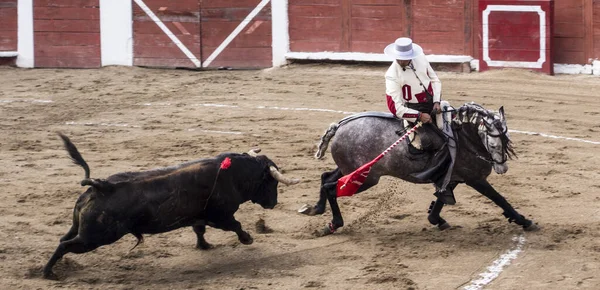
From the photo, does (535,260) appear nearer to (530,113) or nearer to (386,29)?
(530,113)

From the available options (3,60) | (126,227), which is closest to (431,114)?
(126,227)

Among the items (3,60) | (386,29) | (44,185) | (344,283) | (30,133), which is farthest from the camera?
(3,60)

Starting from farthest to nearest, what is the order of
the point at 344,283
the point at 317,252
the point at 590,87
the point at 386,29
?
1. the point at 386,29
2. the point at 590,87
3. the point at 317,252
4. the point at 344,283

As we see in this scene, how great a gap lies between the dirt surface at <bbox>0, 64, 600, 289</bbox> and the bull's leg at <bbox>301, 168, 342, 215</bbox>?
0.42 feet

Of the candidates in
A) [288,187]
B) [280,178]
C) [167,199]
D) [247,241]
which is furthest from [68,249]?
[288,187]

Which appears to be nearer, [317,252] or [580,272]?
[580,272]

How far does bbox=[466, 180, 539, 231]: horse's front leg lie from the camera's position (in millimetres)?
7914

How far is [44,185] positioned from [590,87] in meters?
7.20

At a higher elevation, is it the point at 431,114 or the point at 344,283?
the point at 431,114

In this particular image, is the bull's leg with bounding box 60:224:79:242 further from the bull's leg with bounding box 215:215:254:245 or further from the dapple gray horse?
the dapple gray horse

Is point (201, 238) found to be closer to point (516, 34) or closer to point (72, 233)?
point (72, 233)

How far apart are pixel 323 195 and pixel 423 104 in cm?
107

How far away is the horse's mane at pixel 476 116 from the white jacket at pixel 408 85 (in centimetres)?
21

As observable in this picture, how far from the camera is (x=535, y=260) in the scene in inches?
289
